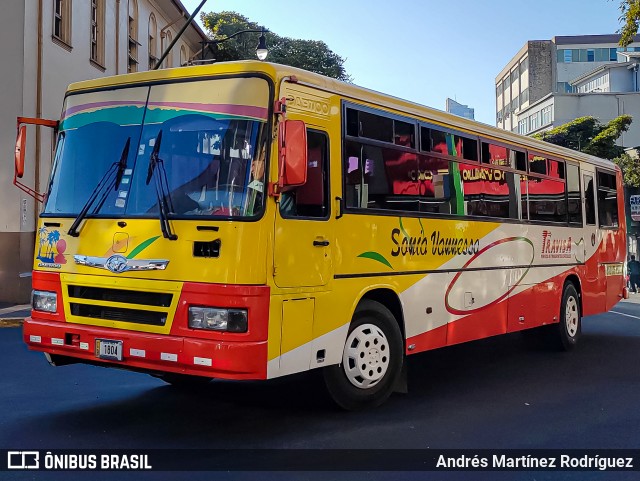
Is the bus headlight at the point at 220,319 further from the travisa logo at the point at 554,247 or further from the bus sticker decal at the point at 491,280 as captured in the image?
the travisa logo at the point at 554,247

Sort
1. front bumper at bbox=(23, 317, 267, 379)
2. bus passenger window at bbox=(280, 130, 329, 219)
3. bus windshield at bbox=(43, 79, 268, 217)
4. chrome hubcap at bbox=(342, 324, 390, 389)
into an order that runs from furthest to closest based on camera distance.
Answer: chrome hubcap at bbox=(342, 324, 390, 389) < bus passenger window at bbox=(280, 130, 329, 219) < bus windshield at bbox=(43, 79, 268, 217) < front bumper at bbox=(23, 317, 267, 379)

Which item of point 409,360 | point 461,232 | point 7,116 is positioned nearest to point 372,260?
point 461,232

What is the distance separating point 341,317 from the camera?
21.9 ft

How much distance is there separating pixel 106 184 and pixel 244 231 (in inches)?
57.7

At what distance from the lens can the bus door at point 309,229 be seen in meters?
6.09

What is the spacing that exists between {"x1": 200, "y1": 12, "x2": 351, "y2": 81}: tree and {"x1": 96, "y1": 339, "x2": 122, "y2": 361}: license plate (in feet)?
135

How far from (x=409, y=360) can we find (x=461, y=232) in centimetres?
263

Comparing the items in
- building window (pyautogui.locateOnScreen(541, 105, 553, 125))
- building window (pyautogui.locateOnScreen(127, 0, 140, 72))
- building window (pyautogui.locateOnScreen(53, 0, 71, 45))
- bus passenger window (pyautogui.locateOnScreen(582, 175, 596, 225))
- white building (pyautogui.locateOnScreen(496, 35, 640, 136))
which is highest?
white building (pyautogui.locateOnScreen(496, 35, 640, 136))

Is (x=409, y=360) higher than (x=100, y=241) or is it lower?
lower

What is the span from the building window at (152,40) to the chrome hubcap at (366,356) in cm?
2228

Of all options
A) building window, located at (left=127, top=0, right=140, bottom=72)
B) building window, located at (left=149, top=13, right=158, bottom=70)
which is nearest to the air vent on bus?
building window, located at (left=127, top=0, right=140, bottom=72)

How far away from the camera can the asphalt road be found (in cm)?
596

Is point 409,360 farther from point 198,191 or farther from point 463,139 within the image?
point 198,191

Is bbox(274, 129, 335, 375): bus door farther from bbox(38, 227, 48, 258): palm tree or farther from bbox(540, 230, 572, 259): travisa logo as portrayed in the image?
bbox(540, 230, 572, 259): travisa logo
